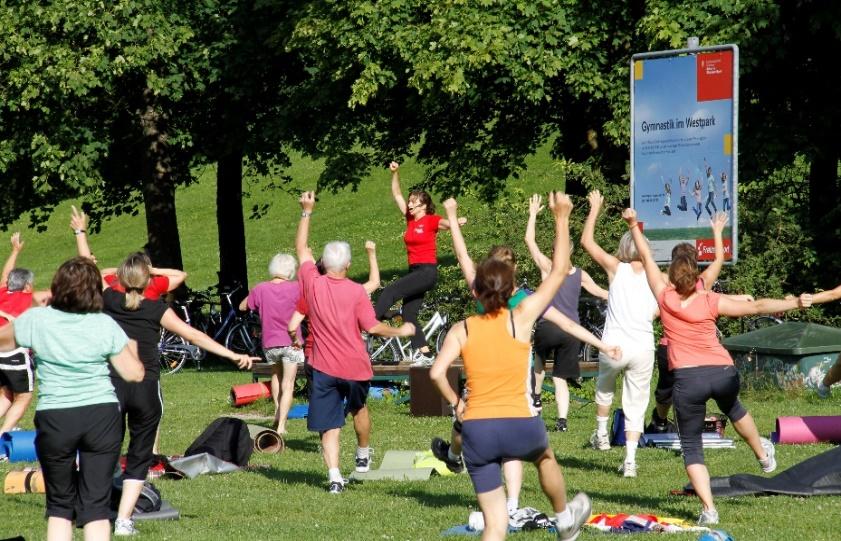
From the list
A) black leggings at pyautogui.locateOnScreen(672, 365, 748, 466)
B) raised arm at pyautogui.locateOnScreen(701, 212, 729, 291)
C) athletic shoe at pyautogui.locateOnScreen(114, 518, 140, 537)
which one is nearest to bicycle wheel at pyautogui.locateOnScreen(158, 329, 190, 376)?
athletic shoe at pyautogui.locateOnScreen(114, 518, 140, 537)

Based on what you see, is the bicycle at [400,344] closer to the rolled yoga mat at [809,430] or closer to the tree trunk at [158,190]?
the tree trunk at [158,190]

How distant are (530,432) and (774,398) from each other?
10.3 metres

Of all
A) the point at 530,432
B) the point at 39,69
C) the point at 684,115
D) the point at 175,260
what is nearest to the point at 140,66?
the point at 39,69

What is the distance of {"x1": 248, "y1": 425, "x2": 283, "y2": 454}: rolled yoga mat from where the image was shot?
43.8ft

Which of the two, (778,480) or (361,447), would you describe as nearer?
(778,480)

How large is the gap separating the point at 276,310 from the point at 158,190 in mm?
12100

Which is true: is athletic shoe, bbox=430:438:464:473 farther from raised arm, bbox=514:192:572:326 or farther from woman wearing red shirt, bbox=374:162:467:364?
raised arm, bbox=514:192:572:326

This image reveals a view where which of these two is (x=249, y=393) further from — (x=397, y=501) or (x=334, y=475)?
(x=397, y=501)

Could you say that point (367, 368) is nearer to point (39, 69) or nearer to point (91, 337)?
point (91, 337)

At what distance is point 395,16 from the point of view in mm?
21922

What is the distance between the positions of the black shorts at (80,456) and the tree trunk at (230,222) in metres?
20.7

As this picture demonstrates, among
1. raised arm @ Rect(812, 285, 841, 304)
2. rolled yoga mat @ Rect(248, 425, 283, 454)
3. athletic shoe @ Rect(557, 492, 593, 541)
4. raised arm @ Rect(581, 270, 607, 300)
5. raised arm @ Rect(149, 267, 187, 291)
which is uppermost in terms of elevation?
raised arm @ Rect(149, 267, 187, 291)

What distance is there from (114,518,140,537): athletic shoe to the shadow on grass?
2.19 m

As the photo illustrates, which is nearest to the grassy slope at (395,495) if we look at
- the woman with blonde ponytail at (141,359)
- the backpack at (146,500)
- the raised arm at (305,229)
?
the backpack at (146,500)
